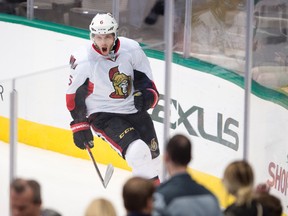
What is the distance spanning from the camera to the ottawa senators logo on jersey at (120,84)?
658 cm

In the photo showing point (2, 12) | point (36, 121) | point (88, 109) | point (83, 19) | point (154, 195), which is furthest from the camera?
point (2, 12)

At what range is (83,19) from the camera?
877 cm

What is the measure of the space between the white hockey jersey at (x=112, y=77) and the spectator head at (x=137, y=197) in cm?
199

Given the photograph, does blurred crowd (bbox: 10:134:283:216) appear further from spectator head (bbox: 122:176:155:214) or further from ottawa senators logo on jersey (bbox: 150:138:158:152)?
ottawa senators logo on jersey (bbox: 150:138:158:152)

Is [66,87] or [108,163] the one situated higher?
[66,87]

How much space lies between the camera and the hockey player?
6.38 m

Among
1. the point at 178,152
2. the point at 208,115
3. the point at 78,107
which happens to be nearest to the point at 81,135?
the point at 78,107

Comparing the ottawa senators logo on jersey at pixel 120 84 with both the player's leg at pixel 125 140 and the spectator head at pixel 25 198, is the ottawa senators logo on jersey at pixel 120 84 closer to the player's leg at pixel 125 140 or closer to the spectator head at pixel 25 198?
the player's leg at pixel 125 140

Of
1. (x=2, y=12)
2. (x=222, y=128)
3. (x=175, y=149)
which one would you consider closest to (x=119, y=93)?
(x=222, y=128)

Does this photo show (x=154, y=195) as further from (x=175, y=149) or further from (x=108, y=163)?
(x=108, y=163)

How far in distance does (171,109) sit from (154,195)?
1.72 metres

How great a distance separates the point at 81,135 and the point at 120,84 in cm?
41

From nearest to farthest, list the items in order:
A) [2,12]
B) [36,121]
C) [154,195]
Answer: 1. [154,195]
2. [36,121]
3. [2,12]

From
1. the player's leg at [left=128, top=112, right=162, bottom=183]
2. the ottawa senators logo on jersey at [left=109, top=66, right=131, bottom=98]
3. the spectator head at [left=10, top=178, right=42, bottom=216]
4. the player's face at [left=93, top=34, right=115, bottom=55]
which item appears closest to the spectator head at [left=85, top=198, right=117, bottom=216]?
the spectator head at [left=10, top=178, right=42, bottom=216]
